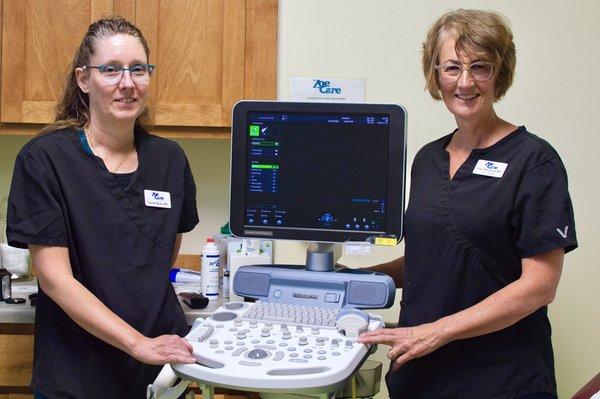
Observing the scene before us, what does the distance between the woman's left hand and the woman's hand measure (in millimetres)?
347

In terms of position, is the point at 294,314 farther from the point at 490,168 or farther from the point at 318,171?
the point at 490,168

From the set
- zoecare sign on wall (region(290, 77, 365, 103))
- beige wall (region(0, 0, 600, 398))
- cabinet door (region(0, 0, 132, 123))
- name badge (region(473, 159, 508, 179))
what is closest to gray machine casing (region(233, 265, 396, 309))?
name badge (region(473, 159, 508, 179))

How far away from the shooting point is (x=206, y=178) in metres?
2.82

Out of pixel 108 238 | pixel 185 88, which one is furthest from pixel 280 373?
pixel 185 88

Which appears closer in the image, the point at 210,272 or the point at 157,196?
the point at 157,196

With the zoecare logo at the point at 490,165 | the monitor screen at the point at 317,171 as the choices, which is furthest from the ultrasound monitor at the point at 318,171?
the zoecare logo at the point at 490,165

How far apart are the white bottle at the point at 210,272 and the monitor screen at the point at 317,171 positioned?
0.37 m

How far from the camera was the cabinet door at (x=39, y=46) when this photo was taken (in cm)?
240

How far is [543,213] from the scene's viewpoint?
1483mm

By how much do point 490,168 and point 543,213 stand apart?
151mm

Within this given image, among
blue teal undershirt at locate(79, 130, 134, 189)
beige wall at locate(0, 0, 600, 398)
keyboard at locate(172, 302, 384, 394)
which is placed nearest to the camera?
keyboard at locate(172, 302, 384, 394)

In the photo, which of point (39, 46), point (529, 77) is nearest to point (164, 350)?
point (39, 46)

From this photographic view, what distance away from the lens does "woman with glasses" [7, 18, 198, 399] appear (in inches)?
61.8

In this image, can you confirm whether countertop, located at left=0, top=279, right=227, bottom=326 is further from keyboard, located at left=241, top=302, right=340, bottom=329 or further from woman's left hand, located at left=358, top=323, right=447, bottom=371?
woman's left hand, located at left=358, top=323, right=447, bottom=371
